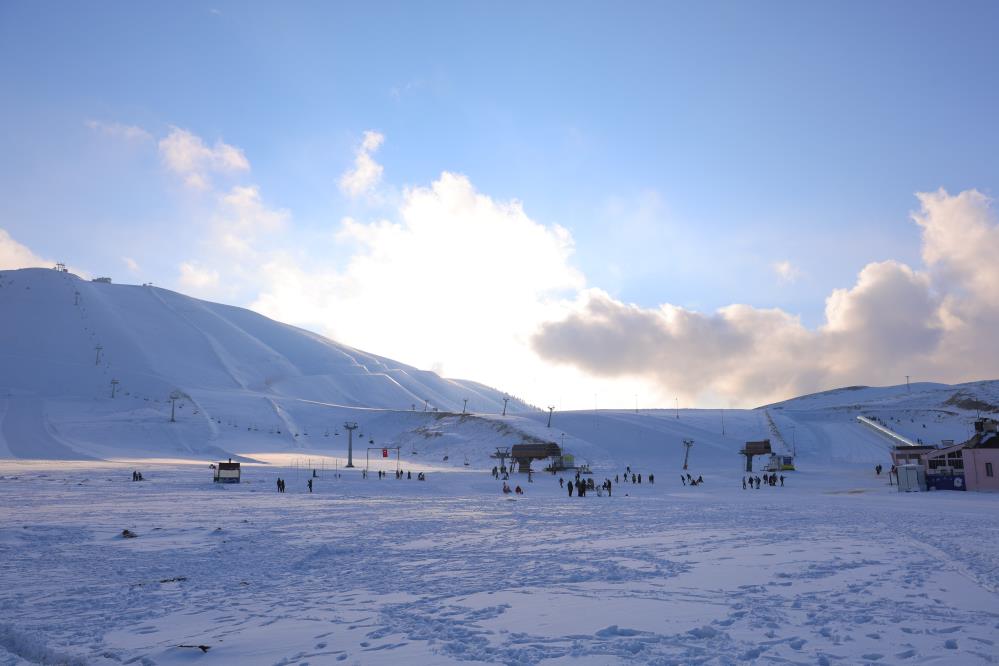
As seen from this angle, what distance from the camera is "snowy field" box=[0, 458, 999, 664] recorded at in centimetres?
879

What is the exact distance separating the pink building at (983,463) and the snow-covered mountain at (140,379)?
73.5 meters

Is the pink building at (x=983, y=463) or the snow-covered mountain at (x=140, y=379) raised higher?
the snow-covered mountain at (x=140, y=379)

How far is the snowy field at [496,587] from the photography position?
8789 millimetres

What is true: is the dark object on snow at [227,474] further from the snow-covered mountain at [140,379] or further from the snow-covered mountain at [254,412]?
the snow-covered mountain at [140,379]

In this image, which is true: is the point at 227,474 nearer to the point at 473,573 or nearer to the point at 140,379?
the point at 473,573

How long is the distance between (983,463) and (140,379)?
432ft

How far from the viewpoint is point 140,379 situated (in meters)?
127

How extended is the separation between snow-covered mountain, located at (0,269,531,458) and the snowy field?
5605cm

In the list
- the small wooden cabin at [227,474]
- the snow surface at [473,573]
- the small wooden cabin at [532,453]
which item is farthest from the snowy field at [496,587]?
the small wooden cabin at [532,453]

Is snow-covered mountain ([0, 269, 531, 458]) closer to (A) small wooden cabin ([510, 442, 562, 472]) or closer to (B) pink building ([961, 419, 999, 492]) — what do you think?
(A) small wooden cabin ([510, 442, 562, 472])

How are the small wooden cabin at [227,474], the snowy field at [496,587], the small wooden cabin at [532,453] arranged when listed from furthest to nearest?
the small wooden cabin at [532,453] < the small wooden cabin at [227,474] < the snowy field at [496,587]

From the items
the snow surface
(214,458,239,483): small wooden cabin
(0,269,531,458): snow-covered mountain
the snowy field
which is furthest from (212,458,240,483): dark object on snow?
(0,269,531,458): snow-covered mountain

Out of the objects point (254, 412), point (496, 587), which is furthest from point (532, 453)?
point (254, 412)

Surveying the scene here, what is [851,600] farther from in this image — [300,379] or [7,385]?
[300,379]
